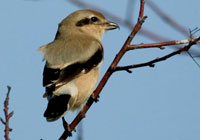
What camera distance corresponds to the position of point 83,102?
376cm

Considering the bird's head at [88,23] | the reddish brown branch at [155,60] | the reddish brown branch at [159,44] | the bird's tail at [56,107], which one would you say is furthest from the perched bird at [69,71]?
the reddish brown branch at [159,44]

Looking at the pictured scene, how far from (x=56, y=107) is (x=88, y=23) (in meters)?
1.86

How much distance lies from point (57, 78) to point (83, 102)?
51 cm

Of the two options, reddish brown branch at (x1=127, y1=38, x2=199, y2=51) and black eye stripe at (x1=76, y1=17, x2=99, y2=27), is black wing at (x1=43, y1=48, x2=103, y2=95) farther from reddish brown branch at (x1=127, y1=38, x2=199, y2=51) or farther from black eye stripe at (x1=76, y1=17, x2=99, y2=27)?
black eye stripe at (x1=76, y1=17, x2=99, y2=27)

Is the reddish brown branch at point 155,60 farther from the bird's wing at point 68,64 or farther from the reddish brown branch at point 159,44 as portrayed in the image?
the bird's wing at point 68,64

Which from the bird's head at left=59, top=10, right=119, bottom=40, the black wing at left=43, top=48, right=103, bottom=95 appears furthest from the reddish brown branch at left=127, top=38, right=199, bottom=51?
the bird's head at left=59, top=10, right=119, bottom=40

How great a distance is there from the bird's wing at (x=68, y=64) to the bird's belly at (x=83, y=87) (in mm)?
80

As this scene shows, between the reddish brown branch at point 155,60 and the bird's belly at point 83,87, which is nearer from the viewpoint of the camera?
the reddish brown branch at point 155,60

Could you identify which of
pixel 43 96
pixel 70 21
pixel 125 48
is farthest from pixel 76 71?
pixel 70 21

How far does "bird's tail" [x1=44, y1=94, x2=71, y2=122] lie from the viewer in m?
3.13

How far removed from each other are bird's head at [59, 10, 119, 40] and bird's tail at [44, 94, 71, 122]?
1587mm

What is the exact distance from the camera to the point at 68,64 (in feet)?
11.4

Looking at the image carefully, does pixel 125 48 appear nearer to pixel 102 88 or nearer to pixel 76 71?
pixel 102 88

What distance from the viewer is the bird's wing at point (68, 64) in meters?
3.40
